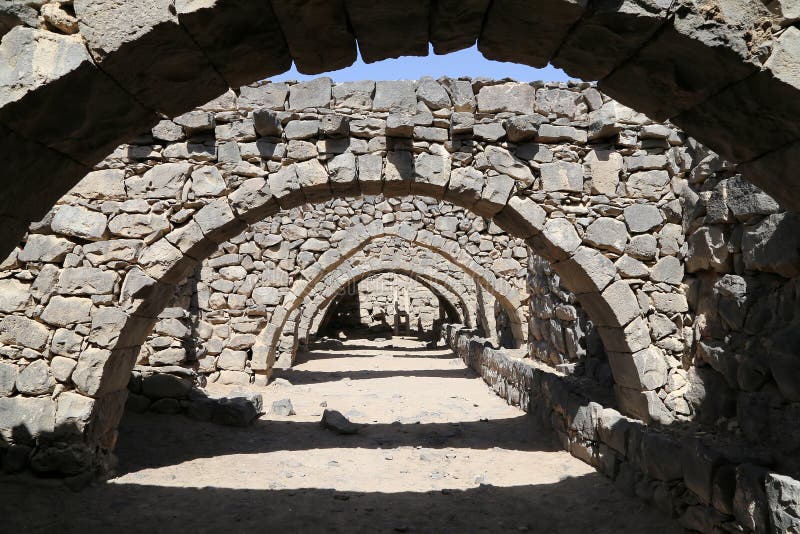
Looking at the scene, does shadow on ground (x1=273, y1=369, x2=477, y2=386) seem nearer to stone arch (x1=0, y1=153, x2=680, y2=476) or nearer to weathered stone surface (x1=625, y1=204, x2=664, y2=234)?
stone arch (x1=0, y1=153, x2=680, y2=476)

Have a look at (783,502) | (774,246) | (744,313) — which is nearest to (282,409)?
(744,313)

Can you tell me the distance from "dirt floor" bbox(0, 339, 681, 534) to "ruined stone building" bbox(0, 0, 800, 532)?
0.30 meters

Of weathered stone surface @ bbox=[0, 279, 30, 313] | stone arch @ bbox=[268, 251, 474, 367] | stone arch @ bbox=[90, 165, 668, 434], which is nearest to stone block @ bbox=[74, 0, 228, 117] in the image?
stone arch @ bbox=[90, 165, 668, 434]

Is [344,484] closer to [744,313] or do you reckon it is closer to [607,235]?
[607,235]

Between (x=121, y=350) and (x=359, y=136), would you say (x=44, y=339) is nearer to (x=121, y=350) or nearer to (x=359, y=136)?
(x=121, y=350)

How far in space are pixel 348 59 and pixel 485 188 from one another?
2.74 meters

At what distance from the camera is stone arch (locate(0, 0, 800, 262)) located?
6.12 feet

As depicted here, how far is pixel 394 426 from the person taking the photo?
282 inches

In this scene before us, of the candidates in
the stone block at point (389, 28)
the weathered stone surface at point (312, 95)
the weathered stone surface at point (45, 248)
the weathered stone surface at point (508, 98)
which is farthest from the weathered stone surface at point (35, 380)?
the weathered stone surface at point (508, 98)

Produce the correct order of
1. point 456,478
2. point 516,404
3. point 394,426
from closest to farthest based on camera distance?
1. point 456,478
2. point 394,426
3. point 516,404

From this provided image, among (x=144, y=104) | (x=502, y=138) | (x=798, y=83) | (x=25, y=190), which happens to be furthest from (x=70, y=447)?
(x=798, y=83)

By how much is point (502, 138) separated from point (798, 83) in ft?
10.7

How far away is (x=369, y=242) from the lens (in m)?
11.5

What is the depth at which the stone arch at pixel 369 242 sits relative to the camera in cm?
953
